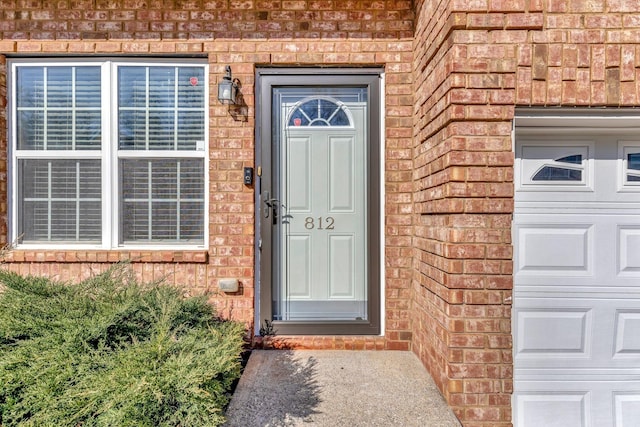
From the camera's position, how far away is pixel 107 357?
74.2 inches

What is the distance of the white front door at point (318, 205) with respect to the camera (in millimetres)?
2943

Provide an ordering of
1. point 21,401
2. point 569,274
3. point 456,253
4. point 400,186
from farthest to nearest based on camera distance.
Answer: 1. point 400,186
2. point 569,274
3. point 456,253
4. point 21,401

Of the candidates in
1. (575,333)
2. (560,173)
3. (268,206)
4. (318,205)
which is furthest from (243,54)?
(575,333)

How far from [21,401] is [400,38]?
3.49m

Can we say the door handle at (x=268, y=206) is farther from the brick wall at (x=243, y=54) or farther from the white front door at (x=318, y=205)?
the brick wall at (x=243, y=54)

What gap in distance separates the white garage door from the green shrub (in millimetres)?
1981

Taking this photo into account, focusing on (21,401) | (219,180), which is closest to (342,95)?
(219,180)

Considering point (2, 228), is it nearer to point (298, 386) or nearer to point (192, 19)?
point (192, 19)

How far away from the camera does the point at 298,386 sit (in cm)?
234

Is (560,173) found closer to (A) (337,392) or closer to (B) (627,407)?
(B) (627,407)

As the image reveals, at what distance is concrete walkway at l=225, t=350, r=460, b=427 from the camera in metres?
1.99

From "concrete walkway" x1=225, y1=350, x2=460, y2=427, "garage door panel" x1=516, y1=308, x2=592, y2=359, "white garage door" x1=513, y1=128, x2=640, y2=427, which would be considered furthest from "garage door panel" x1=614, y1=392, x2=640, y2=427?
"concrete walkway" x1=225, y1=350, x2=460, y2=427

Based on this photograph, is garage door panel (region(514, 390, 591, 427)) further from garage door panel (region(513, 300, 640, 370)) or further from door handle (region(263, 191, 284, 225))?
door handle (region(263, 191, 284, 225))

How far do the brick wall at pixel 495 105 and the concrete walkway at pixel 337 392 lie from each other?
0.29 m
